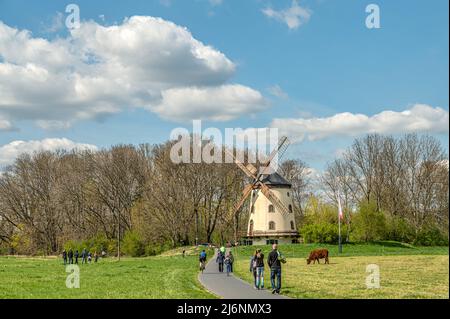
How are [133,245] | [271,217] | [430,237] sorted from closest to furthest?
1. [133,245]
2. [271,217]
3. [430,237]

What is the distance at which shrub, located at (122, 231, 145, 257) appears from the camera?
71312 mm

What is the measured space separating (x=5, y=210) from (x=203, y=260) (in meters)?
59.0

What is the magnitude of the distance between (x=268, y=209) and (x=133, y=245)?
17.5 metres

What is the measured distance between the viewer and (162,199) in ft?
247

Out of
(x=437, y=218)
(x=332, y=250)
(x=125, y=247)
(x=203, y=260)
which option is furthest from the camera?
(x=437, y=218)

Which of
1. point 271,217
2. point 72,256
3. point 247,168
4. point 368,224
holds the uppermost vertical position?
point 247,168

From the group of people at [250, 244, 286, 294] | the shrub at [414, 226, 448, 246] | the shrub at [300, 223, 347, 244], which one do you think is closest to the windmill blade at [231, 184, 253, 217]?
the shrub at [300, 223, 347, 244]

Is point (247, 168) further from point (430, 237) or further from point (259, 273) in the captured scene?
point (259, 273)

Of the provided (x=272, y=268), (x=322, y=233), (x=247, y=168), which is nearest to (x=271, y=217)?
(x=322, y=233)

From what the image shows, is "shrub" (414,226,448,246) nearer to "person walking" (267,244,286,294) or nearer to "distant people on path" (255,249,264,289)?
"distant people on path" (255,249,264,289)

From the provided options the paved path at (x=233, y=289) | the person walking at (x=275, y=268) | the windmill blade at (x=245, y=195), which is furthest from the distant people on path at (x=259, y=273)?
the windmill blade at (x=245, y=195)

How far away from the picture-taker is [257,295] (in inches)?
790
